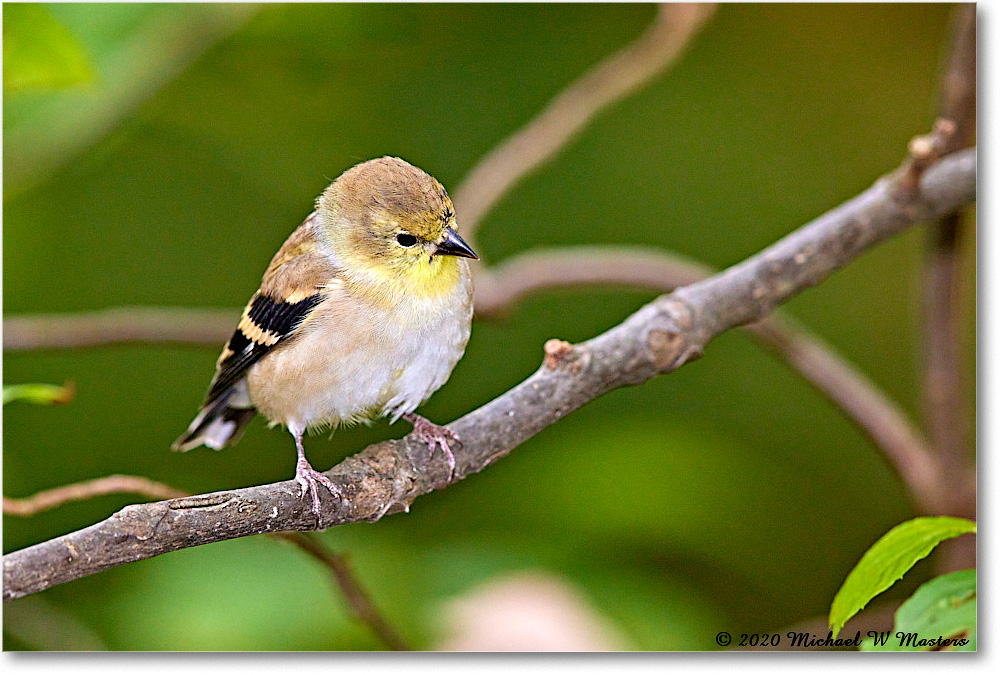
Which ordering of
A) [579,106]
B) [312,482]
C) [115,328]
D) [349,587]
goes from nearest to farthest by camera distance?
[312,482] < [349,587] < [115,328] < [579,106]

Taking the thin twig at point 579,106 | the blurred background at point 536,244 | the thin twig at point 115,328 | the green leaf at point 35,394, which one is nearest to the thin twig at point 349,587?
the blurred background at point 536,244

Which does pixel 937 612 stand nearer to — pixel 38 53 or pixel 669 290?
pixel 669 290

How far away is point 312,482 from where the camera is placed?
1223 millimetres

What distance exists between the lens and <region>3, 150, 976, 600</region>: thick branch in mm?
1051

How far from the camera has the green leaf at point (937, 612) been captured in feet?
4.26

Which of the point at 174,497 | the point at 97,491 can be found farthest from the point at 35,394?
the point at 174,497

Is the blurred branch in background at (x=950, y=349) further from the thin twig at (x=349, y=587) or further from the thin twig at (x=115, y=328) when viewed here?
the thin twig at (x=115, y=328)

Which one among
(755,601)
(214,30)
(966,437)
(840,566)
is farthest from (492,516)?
(214,30)

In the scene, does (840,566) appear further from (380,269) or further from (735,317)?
(380,269)

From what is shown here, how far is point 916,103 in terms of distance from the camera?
2156 mm

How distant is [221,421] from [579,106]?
1.06m

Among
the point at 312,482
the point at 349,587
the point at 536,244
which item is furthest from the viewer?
the point at 536,244

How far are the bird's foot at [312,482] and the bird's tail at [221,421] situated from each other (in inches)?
15.0

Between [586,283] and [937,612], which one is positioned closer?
[937,612]
